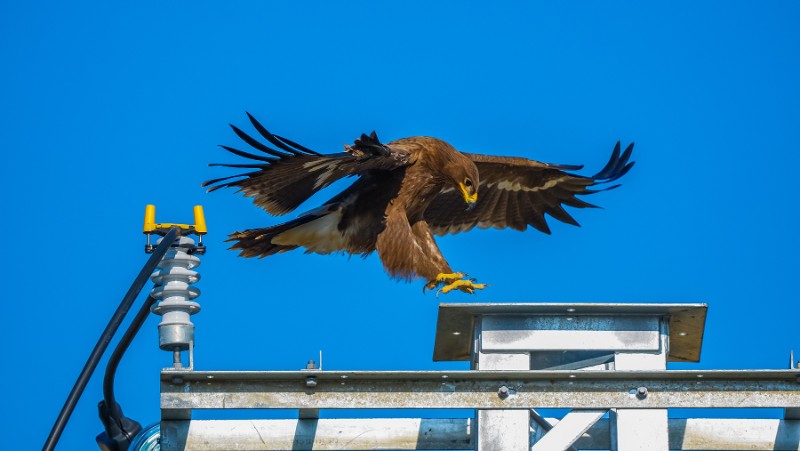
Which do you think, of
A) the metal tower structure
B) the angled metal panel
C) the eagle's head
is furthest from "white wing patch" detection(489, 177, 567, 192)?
the metal tower structure

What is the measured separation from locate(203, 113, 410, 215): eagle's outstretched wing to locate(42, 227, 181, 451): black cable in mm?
2683

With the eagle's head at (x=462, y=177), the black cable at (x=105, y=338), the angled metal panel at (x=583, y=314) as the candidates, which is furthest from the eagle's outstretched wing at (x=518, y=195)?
the black cable at (x=105, y=338)

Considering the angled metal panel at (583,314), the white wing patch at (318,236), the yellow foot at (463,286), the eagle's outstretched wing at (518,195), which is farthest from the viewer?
the eagle's outstretched wing at (518,195)

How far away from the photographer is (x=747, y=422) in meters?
6.64

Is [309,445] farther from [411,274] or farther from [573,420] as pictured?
[411,274]

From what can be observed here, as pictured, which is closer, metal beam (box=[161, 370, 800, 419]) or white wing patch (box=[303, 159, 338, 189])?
metal beam (box=[161, 370, 800, 419])

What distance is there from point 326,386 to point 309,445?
0.63 m

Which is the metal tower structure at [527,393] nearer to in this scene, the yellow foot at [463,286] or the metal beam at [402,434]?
the metal beam at [402,434]

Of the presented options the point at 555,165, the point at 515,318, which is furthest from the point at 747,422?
the point at 555,165

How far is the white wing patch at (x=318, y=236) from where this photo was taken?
36.1 feet

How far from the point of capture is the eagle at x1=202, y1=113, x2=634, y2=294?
9.97 m

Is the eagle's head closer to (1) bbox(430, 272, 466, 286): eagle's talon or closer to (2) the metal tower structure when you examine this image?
(1) bbox(430, 272, 466, 286): eagle's talon

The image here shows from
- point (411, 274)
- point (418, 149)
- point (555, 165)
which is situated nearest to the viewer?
point (411, 274)

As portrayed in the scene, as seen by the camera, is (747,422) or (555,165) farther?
(555,165)
